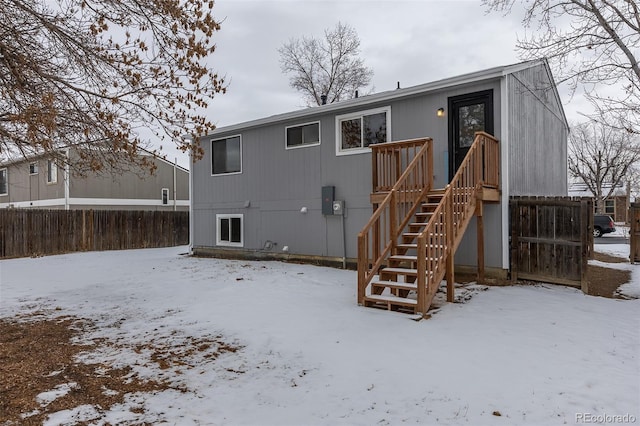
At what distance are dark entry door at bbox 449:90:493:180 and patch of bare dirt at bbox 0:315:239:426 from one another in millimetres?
5941

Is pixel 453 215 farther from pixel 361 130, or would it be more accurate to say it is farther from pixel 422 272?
pixel 361 130

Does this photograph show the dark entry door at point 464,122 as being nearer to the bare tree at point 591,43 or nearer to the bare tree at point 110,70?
the bare tree at point 591,43

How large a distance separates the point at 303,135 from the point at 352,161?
1.75 metres

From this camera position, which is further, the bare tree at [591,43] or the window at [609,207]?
the window at [609,207]

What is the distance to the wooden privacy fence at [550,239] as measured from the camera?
6.63 m

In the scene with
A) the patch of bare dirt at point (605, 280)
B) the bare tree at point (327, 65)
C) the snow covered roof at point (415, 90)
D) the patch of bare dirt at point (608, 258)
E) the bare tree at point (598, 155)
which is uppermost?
the bare tree at point (327, 65)

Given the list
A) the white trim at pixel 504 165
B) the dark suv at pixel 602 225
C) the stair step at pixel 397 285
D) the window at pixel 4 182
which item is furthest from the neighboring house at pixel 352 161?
the window at pixel 4 182

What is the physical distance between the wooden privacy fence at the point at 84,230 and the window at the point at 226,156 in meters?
6.04

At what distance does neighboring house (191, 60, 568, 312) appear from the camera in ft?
24.8

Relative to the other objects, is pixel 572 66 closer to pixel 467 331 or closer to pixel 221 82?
pixel 467 331

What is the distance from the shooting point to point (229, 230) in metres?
12.2

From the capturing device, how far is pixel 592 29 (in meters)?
7.05

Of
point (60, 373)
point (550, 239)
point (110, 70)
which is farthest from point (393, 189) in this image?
point (60, 373)

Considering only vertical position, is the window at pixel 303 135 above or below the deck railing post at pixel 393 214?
above
